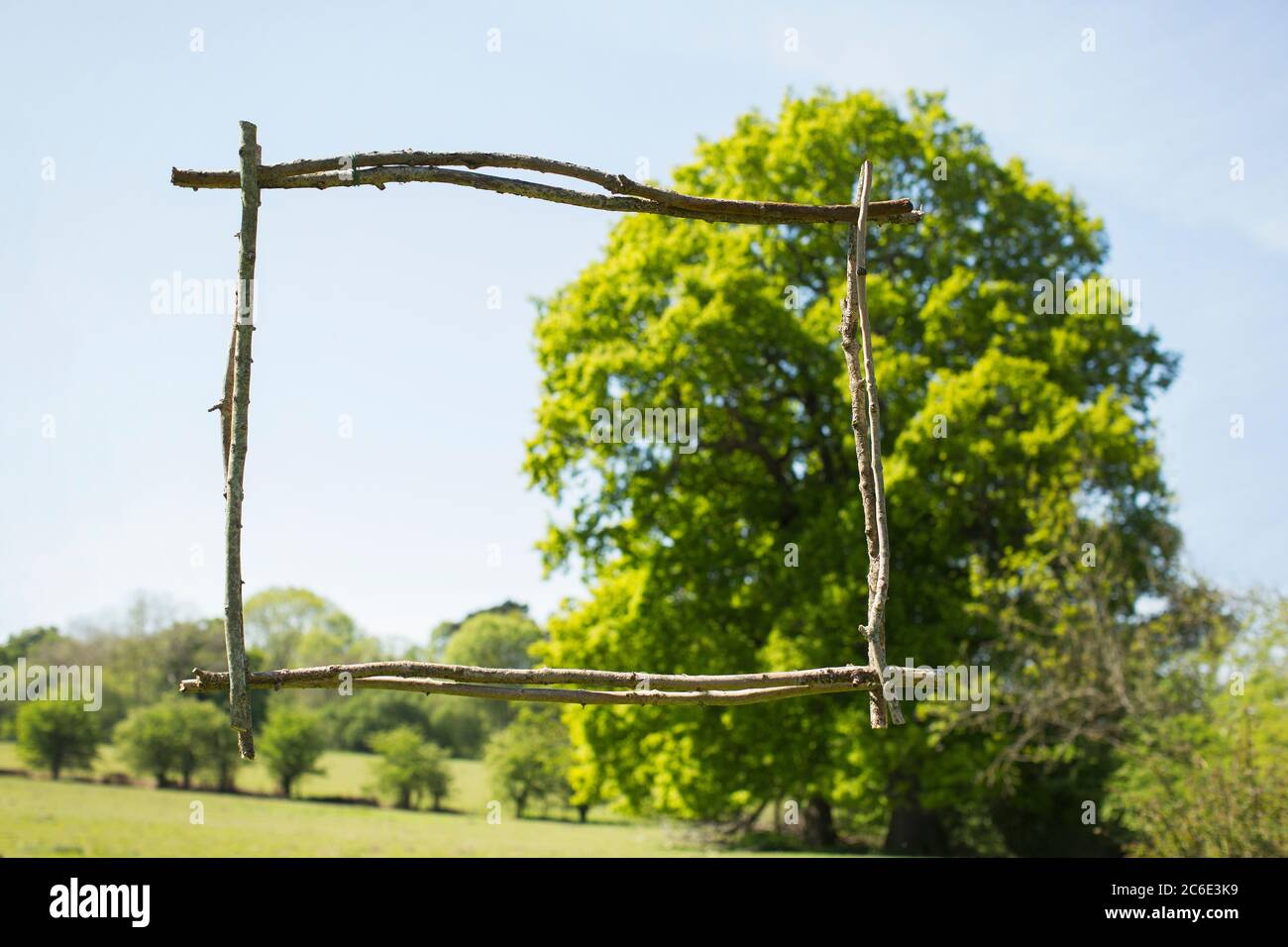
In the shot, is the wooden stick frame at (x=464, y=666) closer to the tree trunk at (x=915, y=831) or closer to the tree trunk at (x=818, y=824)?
the tree trunk at (x=915, y=831)

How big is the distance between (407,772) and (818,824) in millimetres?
11854

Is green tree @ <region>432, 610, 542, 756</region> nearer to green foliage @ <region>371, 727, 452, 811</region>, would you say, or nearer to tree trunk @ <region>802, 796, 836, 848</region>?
green foliage @ <region>371, 727, 452, 811</region>

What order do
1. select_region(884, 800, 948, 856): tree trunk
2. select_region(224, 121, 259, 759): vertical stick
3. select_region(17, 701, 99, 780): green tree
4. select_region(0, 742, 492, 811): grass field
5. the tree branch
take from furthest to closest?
select_region(0, 742, 492, 811): grass field < select_region(17, 701, 99, 780): green tree < select_region(884, 800, 948, 856): tree trunk < the tree branch < select_region(224, 121, 259, 759): vertical stick

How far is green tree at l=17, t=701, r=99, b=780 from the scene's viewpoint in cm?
2314

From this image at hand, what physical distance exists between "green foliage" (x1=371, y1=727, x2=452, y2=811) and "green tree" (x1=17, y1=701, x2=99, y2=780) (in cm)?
604

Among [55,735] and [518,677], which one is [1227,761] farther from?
[55,735]

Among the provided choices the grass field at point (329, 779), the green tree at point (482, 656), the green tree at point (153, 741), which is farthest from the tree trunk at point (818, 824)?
the green tree at point (153, 741)

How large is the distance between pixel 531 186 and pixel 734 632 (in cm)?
1146

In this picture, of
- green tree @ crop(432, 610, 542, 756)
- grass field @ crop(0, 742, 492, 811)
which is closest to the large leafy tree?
grass field @ crop(0, 742, 492, 811)

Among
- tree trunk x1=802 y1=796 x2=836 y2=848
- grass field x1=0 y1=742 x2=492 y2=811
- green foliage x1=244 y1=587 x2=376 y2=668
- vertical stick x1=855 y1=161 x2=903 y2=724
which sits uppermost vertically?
vertical stick x1=855 y1=161 x2=903 y2=724

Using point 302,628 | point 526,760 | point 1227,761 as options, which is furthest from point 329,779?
point 1227,761

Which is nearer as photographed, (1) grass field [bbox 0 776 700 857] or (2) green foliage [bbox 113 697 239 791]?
(1) grass field [bbox 0 776 700 857]

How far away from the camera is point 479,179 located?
3.01m

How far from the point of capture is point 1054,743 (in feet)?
44.8
